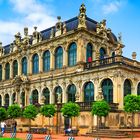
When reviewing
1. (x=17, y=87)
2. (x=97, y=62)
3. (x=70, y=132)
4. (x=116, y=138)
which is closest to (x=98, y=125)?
(x=70, y=132)

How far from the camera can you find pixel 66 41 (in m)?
50.9

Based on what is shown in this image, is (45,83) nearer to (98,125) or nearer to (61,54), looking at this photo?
(61,54)

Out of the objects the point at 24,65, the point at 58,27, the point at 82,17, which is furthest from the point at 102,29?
the point at 24,65

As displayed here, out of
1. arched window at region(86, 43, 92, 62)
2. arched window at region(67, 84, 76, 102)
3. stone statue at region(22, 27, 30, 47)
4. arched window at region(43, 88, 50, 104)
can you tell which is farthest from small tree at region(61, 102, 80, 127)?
stone statue at region(22, 27, 30, 47)

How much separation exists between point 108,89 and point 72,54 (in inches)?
363

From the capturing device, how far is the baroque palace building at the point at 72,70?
4244cm

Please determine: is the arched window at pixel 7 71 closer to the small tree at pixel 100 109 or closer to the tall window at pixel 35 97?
the tall window at pixel 35 97

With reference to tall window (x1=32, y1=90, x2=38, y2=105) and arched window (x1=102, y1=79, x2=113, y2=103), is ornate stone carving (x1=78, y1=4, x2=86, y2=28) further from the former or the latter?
tall window (x1=32, y1=90, x2=38, y2=105)

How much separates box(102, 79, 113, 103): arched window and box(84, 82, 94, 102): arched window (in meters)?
2.04

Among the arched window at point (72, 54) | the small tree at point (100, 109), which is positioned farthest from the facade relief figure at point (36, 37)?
the small tree at point (100, 109)

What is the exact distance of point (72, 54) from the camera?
50.3 m

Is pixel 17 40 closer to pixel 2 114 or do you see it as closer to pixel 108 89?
pixel 2 114

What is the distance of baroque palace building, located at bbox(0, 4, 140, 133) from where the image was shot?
42.4m

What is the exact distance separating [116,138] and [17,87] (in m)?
28.0
